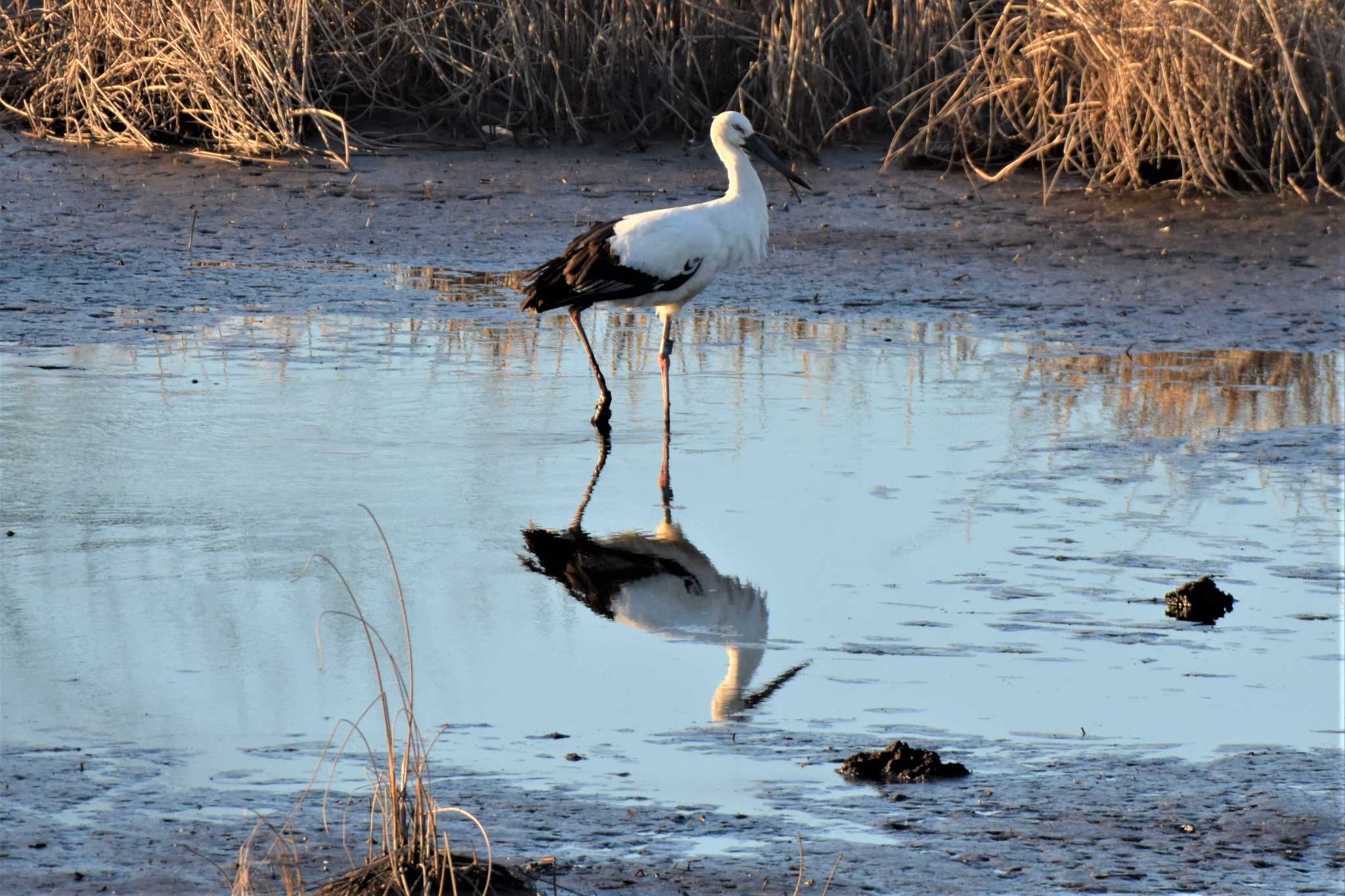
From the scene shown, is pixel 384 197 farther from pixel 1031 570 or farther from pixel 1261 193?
pixel 1031 570

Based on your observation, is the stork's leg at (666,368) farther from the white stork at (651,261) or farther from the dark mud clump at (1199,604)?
the dark mud clump at (1199,604)

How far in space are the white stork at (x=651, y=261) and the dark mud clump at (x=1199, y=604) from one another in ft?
8.85

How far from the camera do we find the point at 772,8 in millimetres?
13195

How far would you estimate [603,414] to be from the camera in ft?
24.5

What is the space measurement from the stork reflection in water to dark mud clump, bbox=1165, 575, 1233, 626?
42.7 inches

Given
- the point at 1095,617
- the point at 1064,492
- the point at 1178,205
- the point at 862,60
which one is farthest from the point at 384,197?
the point at 1095,617

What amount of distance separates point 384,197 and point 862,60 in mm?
3575

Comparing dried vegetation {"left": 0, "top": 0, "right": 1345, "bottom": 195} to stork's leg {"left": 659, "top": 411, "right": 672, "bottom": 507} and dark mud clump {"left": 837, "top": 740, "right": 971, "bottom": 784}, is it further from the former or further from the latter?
dark mud clump {"left": 837, "top": 740, "right": 971, "bottom": 784}

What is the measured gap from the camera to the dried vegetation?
39.1 feet

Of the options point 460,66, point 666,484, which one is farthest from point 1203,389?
point 460,66

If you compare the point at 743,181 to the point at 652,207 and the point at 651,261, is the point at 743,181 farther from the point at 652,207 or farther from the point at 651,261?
the point at 652,207

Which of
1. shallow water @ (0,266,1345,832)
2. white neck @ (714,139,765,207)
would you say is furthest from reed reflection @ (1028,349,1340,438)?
white neck @ (714,139,765,207)

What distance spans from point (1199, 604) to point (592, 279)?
3281mm

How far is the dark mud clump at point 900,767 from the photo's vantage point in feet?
13.4
